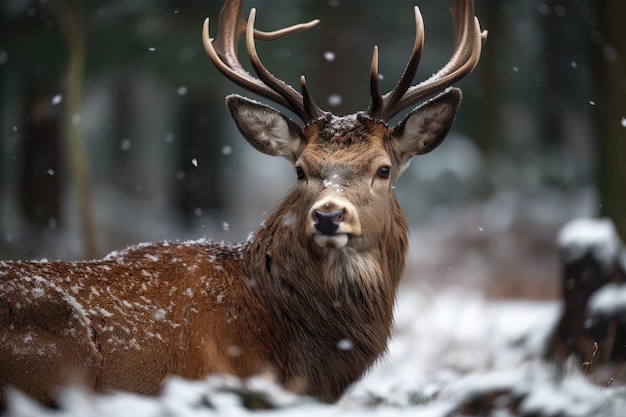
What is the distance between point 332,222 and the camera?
492 centimetres

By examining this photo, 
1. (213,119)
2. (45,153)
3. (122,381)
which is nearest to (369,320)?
(122,381)

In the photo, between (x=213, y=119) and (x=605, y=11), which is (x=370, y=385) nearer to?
(x=605, y=11)

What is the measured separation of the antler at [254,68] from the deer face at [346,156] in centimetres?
12

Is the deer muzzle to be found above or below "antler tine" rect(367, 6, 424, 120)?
below

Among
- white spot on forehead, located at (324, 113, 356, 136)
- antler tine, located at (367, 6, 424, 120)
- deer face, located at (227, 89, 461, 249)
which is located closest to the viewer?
deer face, located at (227, 89, 461, 249)

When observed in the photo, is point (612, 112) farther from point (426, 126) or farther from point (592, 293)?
point (426, 126)

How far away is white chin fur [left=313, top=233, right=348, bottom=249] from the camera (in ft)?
16.4

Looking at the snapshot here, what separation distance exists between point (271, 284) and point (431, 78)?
1943 millimetres

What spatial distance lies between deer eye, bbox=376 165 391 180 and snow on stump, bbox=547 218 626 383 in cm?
286

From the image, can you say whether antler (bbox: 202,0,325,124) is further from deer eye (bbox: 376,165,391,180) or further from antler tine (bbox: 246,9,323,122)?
deer eye (bbox: 376,165,391,180)

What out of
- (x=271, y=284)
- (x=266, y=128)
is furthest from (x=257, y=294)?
(x=266, y=128)

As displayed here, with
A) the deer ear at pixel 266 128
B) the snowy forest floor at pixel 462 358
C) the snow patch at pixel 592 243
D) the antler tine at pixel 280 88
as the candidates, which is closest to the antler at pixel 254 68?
the antler tine at pixel 280 88

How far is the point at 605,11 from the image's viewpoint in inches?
371

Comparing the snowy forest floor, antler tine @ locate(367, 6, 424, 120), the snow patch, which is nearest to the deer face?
antler tine @ locate(367, 6, 424, 120)
